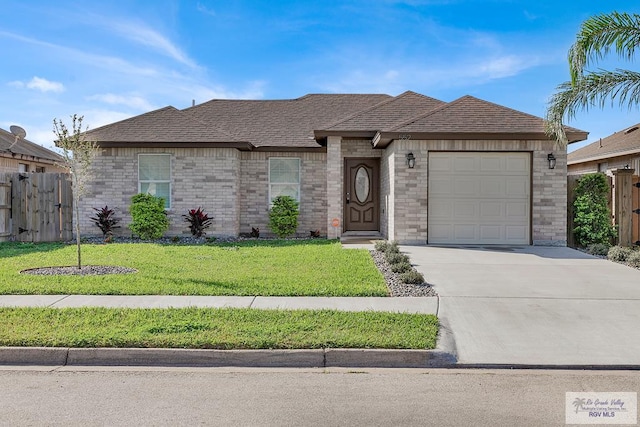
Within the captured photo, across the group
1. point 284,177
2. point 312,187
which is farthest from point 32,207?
point 312,187

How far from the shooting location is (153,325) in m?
5.96

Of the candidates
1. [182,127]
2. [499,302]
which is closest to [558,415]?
[499,302]

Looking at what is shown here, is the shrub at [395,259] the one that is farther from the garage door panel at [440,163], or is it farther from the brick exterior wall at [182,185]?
the brick exterior wall at [182,185]

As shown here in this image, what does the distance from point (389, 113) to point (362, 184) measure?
249 cm

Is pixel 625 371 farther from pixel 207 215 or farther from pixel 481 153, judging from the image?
pixel 207 215

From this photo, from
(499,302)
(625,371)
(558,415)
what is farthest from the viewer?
(499,302)

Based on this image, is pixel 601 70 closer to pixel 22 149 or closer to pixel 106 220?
pixel 106 220

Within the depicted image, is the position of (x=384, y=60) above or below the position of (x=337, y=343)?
above

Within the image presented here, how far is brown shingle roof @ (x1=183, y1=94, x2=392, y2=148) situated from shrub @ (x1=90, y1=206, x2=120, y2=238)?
14.4 ft

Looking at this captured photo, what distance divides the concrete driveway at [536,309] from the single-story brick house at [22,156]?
1383 centimetres

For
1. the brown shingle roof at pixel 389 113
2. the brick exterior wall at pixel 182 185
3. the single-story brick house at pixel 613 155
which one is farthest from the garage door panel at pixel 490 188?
the brick exterior wall at pixel 182 185

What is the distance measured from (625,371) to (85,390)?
200 inches

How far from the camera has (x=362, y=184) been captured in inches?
667

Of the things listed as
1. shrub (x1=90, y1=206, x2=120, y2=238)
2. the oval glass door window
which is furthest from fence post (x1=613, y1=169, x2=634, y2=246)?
shrub (x1=90, y1=206, x2=120, y2=238)
